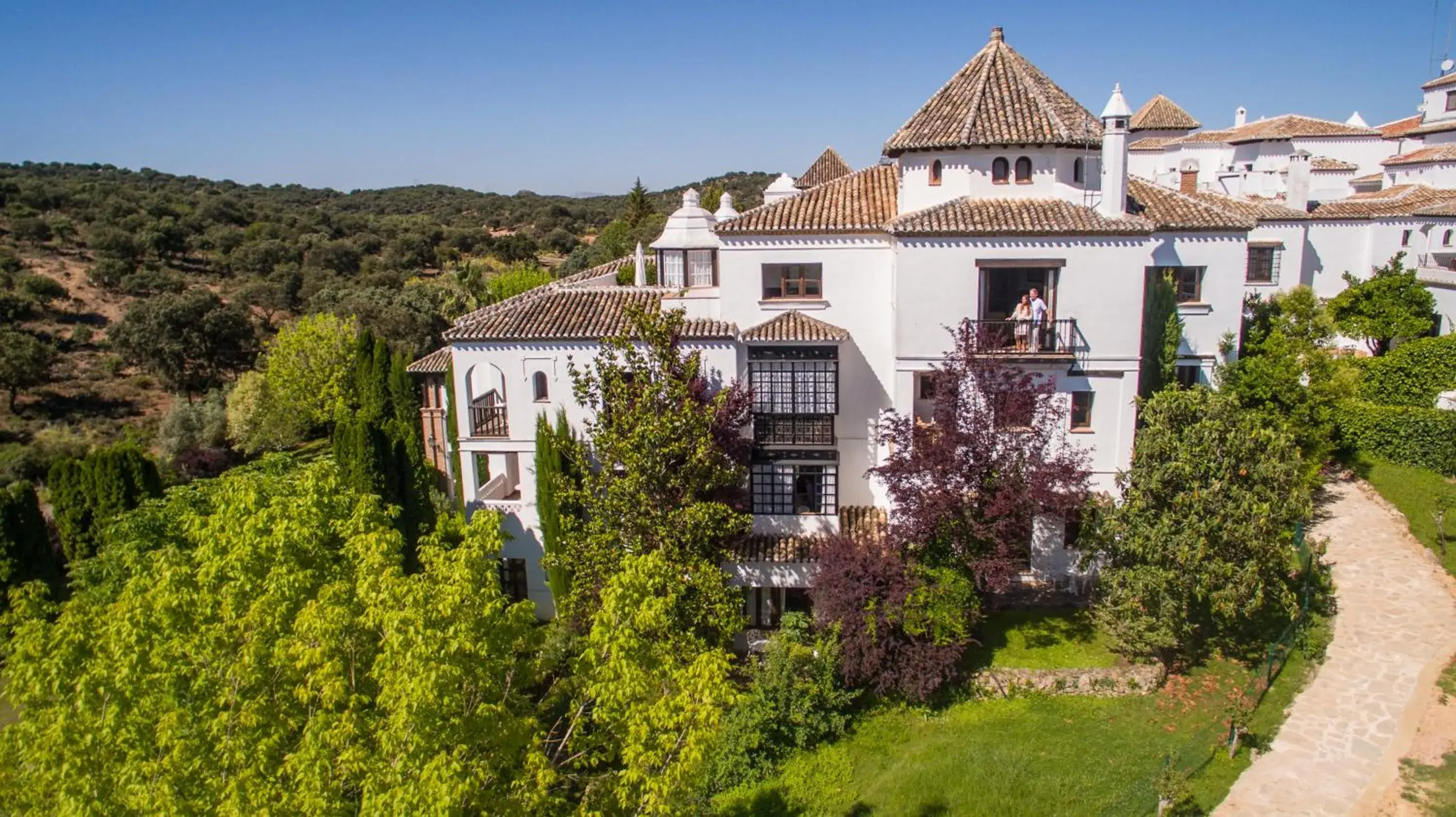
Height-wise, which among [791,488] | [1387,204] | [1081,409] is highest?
[1387,204]

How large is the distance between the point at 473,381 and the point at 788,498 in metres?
9.93

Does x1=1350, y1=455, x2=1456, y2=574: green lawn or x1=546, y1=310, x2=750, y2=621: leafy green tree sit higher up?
x1=546, y1=310, x2=750, y2=621: leafy green tree

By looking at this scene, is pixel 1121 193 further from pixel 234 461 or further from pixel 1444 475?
Answer: pixel 234 461

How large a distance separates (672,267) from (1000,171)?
10.1 metres

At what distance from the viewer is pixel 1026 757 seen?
19.4m

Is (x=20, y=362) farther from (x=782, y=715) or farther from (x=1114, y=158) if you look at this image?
(x=1114, y=158)

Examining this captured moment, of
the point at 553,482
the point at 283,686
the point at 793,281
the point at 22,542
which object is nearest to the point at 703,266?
the point at 793,281

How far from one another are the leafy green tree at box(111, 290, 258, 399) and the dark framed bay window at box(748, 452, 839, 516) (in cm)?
4261

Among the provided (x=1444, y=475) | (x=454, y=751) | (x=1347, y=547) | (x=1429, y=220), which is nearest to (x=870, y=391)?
(x=1347, y=547)

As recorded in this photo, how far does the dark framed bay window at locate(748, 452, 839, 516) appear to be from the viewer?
25500mm

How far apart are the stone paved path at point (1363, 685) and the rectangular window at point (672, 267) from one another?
63.5ft

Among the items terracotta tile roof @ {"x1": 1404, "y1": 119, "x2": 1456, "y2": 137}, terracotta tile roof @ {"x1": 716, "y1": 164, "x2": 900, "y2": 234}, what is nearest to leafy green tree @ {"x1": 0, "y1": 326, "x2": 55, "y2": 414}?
terracotta tile roof @ {"x1": 716, "y1": 164, "x2": 900, "y2": 234}

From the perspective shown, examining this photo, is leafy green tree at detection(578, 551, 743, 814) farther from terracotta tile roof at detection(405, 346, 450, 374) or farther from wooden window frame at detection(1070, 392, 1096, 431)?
terracotta tile roof at detection(405, 346, 450, 374)

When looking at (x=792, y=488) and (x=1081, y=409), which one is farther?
(x=792, y=488)
